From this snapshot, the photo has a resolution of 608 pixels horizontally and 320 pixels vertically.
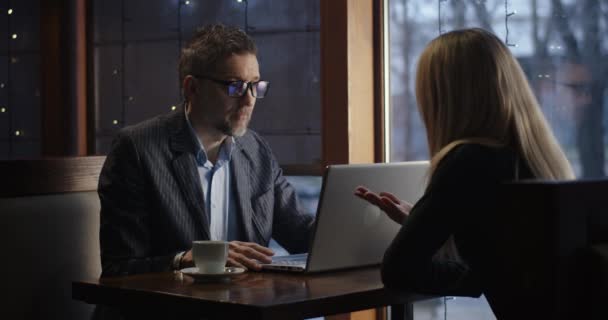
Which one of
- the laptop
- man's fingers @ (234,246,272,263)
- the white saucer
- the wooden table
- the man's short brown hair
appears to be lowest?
the wooden table

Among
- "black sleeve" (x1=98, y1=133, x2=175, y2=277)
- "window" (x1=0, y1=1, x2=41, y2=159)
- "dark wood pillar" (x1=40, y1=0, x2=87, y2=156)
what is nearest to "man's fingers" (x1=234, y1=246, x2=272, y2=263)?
"black sleeve" (x1=98, y1=133, x2=175, y2=277)

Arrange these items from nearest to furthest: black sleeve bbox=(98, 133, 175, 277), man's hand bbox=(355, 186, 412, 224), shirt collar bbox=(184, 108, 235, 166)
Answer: man's hand bbox=(355, 186, 412, 224)
black sleeve bbox=(98, 133, 175, 277)
shirt collar bbox=(184, 108, 235, 166)

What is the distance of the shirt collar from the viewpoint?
2727mm

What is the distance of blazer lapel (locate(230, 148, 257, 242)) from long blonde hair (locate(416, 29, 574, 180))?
3.12 feet

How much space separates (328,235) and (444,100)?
0.52 meters

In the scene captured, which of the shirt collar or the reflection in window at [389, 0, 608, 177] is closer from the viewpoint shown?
the shirt collar

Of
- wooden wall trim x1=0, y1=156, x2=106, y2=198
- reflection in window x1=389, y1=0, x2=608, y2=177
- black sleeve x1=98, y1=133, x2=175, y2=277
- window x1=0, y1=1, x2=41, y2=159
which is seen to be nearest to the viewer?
black sleeve x1=98, y1=133, x2=175, y2=277

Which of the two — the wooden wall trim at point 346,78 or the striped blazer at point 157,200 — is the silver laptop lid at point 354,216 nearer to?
the striped blazer at point 157,200

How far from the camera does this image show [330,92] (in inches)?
158

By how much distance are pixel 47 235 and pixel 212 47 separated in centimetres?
78

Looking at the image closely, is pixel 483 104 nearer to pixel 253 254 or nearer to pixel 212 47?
pixel 253 254

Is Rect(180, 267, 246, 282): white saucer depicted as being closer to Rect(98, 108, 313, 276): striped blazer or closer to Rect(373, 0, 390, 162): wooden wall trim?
Rect(98, 108, 313, 276): striped blazer

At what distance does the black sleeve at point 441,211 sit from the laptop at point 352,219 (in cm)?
33

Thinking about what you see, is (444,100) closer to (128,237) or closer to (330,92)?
(128,237)
